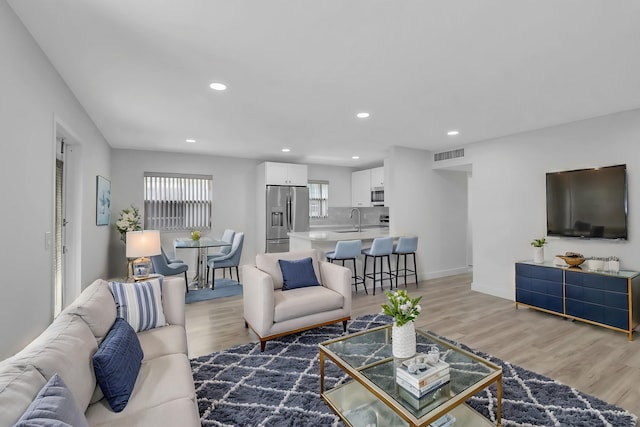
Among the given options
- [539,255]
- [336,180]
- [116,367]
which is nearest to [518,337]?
[539,255]

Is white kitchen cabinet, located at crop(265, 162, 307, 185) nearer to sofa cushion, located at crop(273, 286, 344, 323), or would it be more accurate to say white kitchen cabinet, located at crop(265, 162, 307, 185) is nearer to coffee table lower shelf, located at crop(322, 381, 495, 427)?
sofa cushion, located at crop(273, 286, 344, 323)

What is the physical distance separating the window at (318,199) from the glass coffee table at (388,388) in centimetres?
560

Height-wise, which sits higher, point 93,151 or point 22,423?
point 93,151

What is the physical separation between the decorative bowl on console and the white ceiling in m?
1.71

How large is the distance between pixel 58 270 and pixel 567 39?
514cm

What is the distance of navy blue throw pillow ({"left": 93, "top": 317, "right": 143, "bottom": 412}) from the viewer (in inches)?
56.2

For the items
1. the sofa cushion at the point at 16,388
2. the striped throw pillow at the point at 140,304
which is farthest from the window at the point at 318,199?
the sofa cushion at the point at 16,388

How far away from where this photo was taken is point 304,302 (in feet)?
10.1

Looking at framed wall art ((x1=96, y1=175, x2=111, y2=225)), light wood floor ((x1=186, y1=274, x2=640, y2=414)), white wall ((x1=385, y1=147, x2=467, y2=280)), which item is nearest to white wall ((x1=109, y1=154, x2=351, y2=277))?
framed wall art ((x1=96, y1=175, x2=111, y2=225))

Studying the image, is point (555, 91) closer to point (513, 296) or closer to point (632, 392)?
point (632, 392)

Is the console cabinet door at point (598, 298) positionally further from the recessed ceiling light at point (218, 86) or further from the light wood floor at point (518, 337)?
the recessed ceiling light at point (218, 86)

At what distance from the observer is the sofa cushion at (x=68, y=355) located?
4.02 feet

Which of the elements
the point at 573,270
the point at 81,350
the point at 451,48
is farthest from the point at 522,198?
the point at 81,350

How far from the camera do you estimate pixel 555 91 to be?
9.87 feet
